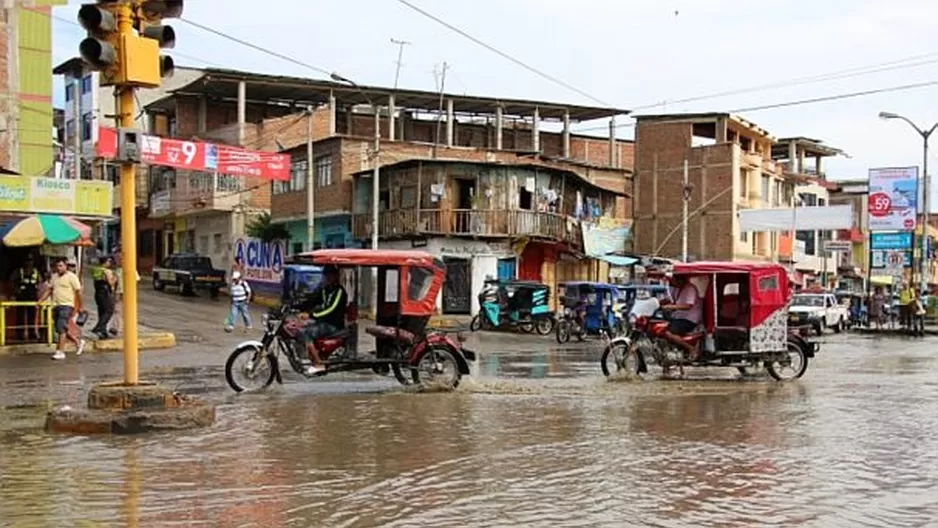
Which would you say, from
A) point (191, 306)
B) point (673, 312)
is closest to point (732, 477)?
point (673, 312)

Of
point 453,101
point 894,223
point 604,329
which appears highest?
point 453,101

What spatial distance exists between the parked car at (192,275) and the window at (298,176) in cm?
517

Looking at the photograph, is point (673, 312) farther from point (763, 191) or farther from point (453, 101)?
point (763, 191)

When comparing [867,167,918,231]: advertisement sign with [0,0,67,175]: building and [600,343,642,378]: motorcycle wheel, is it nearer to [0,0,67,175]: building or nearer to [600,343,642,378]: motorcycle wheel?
[600,343,642,378]: motorcycle wheel

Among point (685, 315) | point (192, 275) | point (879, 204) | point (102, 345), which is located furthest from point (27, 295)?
point (879, 204)

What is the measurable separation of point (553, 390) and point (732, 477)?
22.7 feet

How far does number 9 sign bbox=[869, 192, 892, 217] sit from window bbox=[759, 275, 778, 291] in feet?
88.2

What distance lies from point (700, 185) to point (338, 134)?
21838 millimetres

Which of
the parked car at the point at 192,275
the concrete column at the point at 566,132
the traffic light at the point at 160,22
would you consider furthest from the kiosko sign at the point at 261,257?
the traffic light at the point at 160,22

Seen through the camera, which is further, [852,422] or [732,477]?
[852,422]

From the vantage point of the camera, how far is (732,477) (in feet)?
27.7

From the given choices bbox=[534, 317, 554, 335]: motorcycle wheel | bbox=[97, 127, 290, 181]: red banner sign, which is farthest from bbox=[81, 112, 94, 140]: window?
bbox=[534, 317, 554, 335]: motorcycle wheel

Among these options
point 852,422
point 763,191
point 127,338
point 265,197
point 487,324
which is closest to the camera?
point 127,338

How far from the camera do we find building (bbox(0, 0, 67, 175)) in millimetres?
33719
